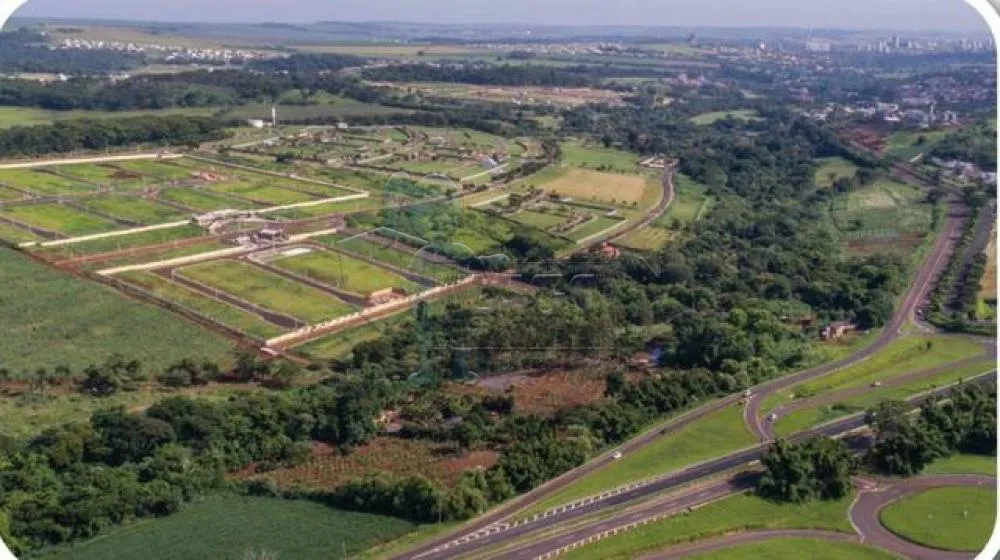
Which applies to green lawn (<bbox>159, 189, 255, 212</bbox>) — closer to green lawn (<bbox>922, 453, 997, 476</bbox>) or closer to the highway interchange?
the highway interchange

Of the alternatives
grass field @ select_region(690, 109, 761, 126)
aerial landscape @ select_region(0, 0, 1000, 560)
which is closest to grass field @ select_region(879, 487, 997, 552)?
aerial landscape @ select_region(0, 0, 1000, 560)

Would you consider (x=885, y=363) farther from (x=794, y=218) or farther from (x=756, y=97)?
(x=756, y=97)

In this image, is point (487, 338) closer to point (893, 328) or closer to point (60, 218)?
point (893, 328)

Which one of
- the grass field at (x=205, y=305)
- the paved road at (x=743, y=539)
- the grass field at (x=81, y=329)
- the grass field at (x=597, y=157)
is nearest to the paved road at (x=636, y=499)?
the paved road at (x=743, y=539)

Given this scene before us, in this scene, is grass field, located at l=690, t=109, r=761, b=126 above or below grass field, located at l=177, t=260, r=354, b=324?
above

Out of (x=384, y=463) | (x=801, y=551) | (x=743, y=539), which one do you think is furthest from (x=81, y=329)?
(x=801, y=551)

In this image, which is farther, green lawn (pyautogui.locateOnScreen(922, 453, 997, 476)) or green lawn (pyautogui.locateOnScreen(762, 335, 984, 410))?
green lawn (pyautogui.locateOnScreen(762, 335, 984, 410))

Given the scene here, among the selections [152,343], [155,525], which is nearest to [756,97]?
[152,343]
